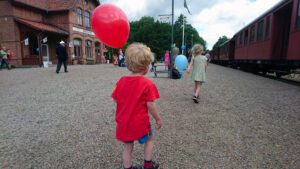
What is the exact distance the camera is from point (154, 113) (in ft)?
6.28

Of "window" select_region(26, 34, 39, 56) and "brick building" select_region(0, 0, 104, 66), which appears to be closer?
"brick building" select_region(0, 0, 104, 66)

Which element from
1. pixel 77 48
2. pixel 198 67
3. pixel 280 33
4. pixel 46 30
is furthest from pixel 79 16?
pixel 198 67

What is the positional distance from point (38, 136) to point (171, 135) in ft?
6.61

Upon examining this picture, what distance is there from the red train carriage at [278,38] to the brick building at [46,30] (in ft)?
61.9

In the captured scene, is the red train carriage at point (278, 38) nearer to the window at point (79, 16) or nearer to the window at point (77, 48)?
the window at point (77, 48)

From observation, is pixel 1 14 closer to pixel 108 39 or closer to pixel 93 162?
pixel 108 39

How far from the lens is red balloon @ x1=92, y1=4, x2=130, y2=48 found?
3836 mm

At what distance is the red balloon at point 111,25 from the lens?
3836 millimetres

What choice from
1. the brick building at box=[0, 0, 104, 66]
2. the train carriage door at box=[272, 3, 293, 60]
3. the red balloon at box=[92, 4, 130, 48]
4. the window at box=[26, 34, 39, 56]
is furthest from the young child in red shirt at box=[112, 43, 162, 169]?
the window at box=[26, 34, 39, 56]

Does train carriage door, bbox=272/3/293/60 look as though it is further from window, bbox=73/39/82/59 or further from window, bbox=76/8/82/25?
window, bbox=76/8/82/25

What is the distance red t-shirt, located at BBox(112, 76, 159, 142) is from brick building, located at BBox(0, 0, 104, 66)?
69.8 ft

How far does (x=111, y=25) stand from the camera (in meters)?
3.83

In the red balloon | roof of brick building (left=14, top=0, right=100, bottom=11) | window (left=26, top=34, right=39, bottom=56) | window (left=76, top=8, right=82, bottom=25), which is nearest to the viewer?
the red balloon

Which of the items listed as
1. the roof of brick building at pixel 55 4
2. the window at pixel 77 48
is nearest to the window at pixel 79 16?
the roof of brick building at pixel 55 4
